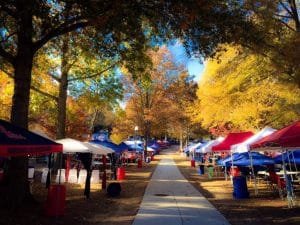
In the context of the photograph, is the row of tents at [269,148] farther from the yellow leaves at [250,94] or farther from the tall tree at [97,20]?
the tall tree at [97,20]

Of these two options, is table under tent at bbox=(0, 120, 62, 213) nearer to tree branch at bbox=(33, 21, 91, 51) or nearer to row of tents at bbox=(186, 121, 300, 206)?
tree branch at bbox=(33, 21, 91, 51)

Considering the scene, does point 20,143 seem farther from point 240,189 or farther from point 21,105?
point 240,189

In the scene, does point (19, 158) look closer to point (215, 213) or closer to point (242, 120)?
point (215, 213)

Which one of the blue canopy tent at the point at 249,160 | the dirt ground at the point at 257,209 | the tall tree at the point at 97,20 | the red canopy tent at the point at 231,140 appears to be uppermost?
the tall tree at the point at 97,20

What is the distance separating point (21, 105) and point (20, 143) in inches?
145

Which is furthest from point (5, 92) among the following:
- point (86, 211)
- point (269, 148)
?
point (269, 148)

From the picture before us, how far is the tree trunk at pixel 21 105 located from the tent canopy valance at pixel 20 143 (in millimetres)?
1558

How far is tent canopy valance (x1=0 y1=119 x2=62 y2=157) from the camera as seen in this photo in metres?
8.62

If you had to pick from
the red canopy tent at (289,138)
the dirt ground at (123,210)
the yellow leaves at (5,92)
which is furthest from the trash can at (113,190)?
the yellow leaves at (5,92)

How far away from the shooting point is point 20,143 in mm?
9445

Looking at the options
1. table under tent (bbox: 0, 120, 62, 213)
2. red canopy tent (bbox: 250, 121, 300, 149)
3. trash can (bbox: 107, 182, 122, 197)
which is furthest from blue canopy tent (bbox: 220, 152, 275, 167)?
table under tent (bbox: 0, 120, 62, 213)

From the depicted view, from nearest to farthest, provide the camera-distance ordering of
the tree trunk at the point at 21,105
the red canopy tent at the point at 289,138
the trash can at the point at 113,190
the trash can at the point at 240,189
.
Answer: the red canopy tent at the point at 289,138, the tree trunk at the point at 21,105, the trash can at the point at 240,189, the trash can at the point at 113,190

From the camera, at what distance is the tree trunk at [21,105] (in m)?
12.4

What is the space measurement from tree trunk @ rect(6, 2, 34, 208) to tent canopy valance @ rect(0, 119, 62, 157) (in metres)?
1.56
